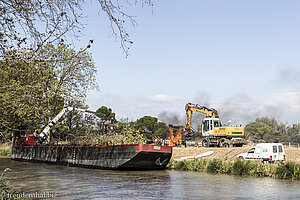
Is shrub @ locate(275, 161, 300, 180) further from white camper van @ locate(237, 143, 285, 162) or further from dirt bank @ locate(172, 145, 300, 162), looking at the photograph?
dirt bank @ locate(172, 145, 300, 162)

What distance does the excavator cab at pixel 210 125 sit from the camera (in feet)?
116

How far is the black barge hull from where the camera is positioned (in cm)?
1759

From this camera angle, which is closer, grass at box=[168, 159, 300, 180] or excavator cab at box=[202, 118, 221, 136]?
grass at box=[168, 159, 300, 180]

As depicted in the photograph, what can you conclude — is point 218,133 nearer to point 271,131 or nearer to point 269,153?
point 269,153

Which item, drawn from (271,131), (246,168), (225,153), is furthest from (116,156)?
(271,131)

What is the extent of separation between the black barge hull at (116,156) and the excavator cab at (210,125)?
16557 millimetres

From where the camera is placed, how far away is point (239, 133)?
3550 cm

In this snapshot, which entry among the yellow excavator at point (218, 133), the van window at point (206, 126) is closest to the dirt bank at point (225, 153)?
the yellow excavator at point (218, 133)

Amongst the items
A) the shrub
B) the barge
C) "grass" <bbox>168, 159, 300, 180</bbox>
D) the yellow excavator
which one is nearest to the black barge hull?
the barge

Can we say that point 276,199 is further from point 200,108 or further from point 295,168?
point 200,108

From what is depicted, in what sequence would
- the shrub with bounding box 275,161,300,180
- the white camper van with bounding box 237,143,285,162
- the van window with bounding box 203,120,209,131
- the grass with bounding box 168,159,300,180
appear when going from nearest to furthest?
the shrub with bounding box 275,161,300,180
the grass with bounding box 168,159,300,180
the white camper van with bounding box 237,143,285,162
the van window with bounding box 203,120,209,131

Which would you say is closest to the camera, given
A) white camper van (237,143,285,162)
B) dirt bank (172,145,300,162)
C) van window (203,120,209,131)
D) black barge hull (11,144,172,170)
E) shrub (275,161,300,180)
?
shrub (275,161,300,180)

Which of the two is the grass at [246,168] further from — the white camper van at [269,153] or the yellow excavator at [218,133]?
the yellow excavator at [218,133]

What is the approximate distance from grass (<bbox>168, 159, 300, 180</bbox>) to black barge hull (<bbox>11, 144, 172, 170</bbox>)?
1.46m
